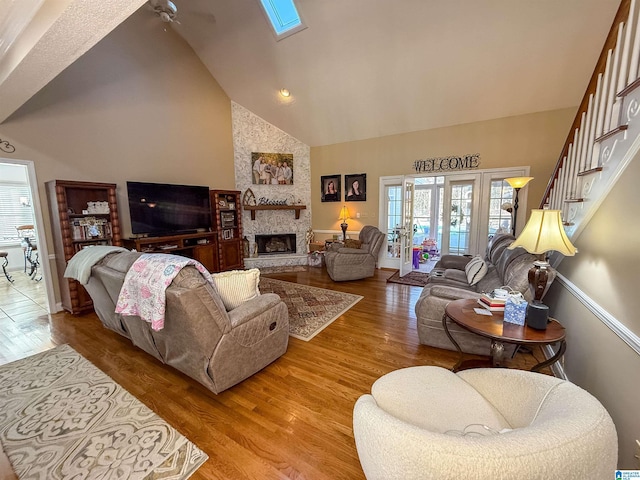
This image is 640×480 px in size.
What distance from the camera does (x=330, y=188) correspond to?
6.43 m

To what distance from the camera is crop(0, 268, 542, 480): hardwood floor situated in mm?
1517

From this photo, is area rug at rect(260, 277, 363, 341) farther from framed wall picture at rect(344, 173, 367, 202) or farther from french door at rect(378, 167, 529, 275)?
framed wall picture at rect(344, 173, 367, 202)

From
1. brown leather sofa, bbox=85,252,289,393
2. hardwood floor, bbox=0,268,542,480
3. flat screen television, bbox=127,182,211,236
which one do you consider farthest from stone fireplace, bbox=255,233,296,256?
brown leather sofa, bbox=85,252,289,393

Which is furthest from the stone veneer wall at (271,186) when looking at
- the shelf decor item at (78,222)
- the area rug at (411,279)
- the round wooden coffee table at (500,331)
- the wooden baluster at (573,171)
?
the wooden baluster at (573,171)

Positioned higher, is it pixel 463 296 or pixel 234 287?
pixel 234 287

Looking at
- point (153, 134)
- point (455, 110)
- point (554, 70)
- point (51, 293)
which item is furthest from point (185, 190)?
point (554, 70)

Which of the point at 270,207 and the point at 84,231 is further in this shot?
the point at 270,207

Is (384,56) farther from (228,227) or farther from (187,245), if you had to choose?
(187,245)

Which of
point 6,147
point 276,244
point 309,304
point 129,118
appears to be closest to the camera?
point 6,147

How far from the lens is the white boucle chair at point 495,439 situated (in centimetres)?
61

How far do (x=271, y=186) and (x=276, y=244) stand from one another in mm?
1488

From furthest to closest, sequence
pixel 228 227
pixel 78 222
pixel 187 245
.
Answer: pixel 228 227 < pixel 187 245 < pixel 78 222

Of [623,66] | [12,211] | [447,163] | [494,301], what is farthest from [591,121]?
[12,211]

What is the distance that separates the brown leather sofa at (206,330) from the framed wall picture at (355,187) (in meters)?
4.27
